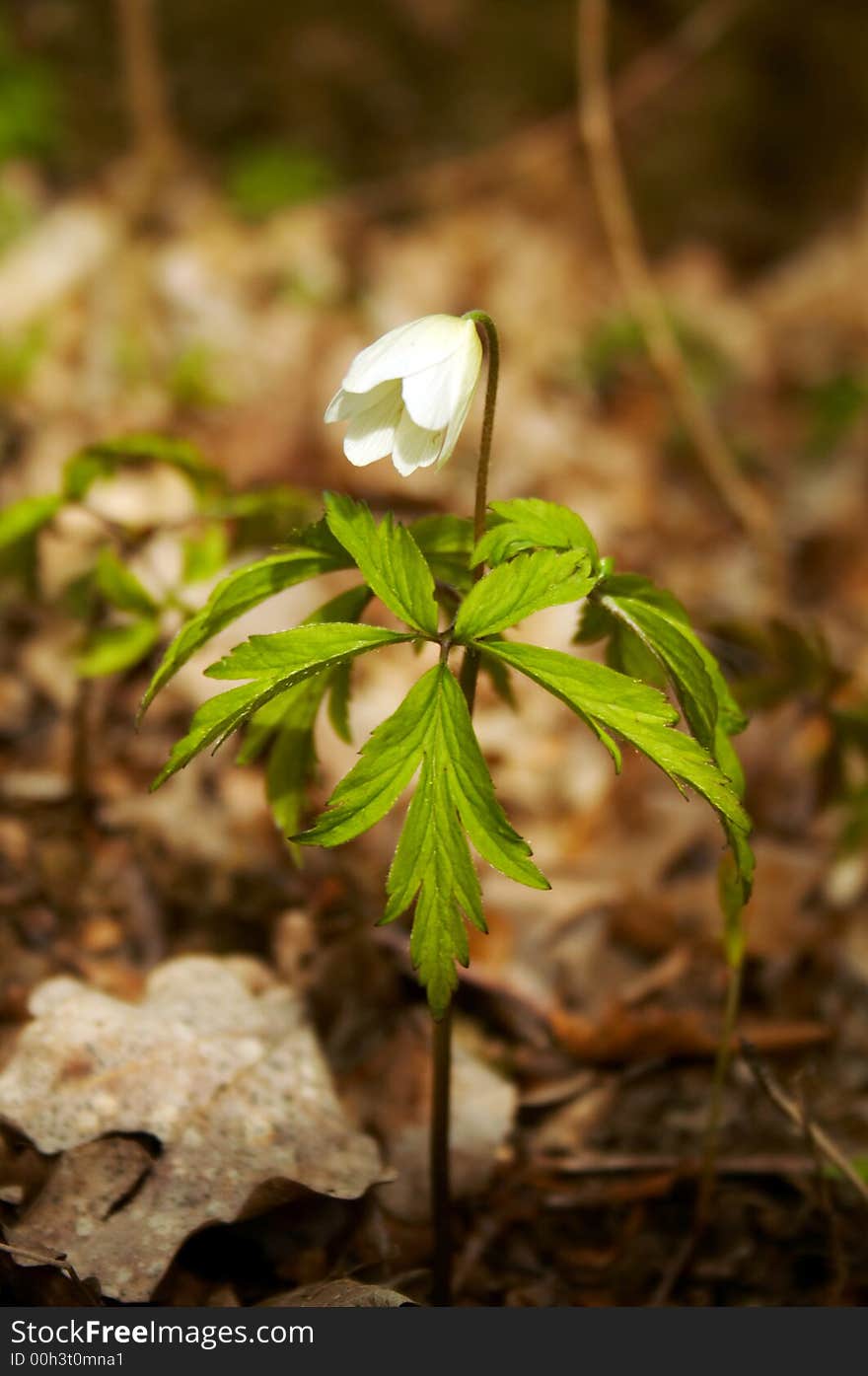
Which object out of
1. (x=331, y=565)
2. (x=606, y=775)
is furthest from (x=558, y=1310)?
(x=606, y=775)

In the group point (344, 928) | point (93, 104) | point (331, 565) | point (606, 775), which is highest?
point (93, 104)

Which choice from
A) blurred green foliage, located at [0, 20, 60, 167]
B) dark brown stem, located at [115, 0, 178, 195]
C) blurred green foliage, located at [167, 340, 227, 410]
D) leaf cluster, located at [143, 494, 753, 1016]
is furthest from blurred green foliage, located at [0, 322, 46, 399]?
leaf cluster, located at [143, 494, 753, 1016]

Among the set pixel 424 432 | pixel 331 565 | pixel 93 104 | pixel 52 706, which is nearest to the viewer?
pixel 424 432

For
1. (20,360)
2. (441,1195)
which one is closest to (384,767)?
(441,1195)

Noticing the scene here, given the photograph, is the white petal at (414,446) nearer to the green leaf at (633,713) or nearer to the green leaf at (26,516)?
the green leaf at (633,713)

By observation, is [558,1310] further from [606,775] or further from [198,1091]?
[606,775]

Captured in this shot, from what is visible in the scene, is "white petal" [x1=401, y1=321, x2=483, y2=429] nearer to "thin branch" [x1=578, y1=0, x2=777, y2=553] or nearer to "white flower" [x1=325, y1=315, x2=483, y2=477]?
"white flower" [x1=325, y1=315, x2=483, y2=477]

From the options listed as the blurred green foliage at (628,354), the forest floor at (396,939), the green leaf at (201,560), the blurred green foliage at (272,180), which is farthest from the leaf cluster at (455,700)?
the blurred green foliage at (272,180)
